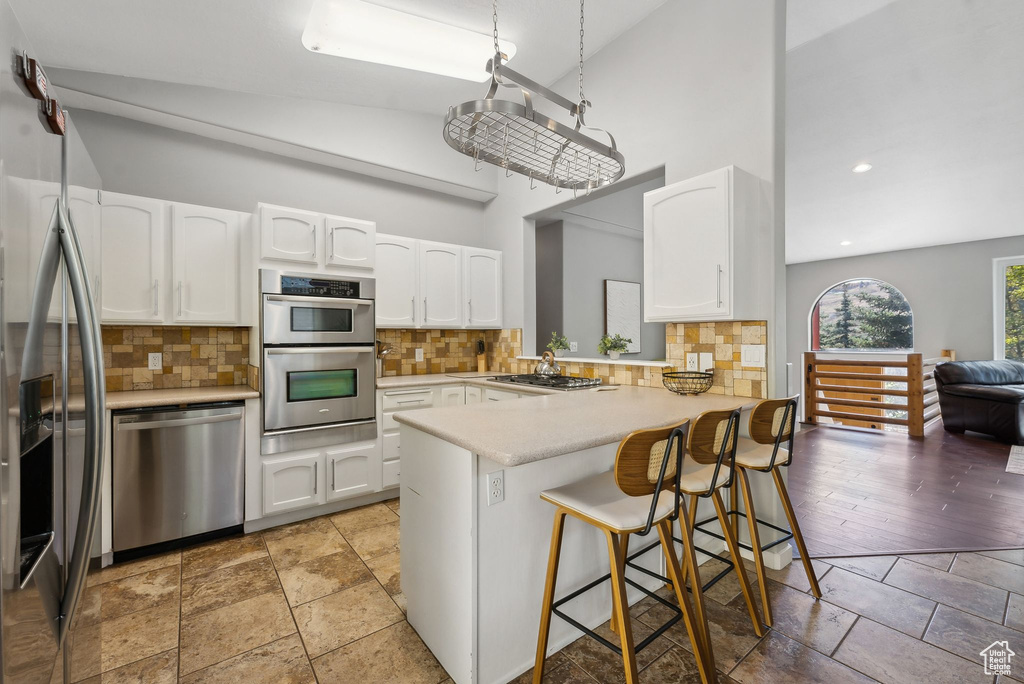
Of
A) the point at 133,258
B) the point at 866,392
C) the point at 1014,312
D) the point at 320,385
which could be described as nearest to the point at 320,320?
the point at 320,385

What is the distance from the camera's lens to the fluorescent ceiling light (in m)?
2.40

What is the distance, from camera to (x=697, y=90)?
273cm

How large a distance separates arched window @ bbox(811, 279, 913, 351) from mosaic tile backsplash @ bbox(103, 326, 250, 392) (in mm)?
9166

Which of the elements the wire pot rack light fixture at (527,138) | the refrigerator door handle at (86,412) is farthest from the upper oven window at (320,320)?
the refrigerator door handle at (86,412)

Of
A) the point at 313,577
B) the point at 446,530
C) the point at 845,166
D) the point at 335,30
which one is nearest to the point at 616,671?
the point at 446,530

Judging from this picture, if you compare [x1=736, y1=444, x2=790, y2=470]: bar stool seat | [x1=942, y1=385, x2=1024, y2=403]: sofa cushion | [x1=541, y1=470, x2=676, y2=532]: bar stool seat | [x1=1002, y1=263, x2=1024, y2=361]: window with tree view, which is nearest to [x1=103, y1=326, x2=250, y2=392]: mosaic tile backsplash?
[x1=541, y1=470, x2=676, y2=532]: bar stool seat

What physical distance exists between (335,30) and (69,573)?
2.66m

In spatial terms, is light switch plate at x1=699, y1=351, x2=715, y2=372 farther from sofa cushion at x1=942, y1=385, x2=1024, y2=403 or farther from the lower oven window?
sofa cushion at x1=942, y1=385, x2=1024, y2=403

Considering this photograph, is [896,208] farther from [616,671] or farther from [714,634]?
[616,671]

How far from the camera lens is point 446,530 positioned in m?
1.60

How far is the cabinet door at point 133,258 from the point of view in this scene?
267 centimetres

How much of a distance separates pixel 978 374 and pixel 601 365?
5503mm

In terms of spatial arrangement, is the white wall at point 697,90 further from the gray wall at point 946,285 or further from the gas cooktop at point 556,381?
the gray wall at point 946,285

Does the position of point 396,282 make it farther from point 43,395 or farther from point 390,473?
point 43,395
